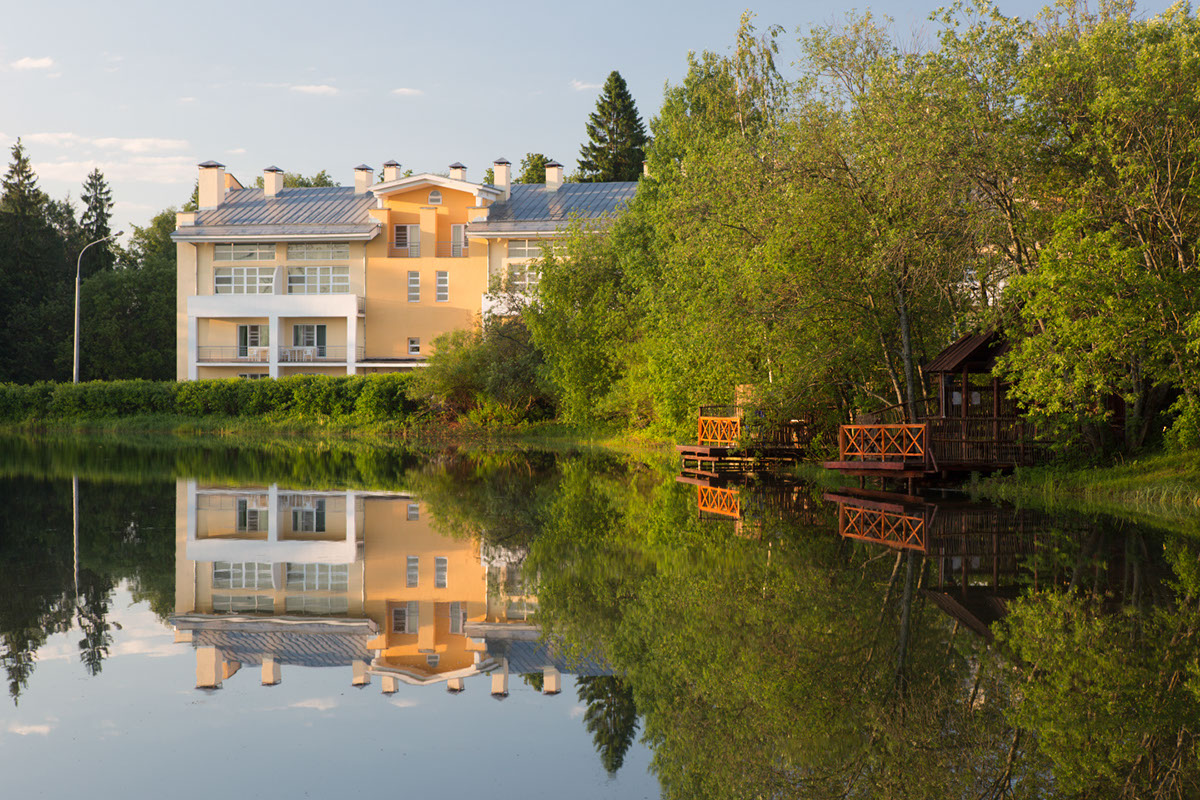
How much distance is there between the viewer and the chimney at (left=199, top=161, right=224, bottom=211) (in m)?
63.5

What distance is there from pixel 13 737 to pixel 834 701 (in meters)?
5.15

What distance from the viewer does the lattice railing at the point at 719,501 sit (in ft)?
65.0

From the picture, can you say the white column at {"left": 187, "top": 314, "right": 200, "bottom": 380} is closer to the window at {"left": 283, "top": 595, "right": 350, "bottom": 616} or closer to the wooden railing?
the wooden railing

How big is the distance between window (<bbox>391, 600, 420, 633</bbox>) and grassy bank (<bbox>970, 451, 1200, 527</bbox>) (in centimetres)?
1244

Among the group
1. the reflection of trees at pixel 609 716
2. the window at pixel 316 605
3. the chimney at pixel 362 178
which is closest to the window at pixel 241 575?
the window at pixel 316 605

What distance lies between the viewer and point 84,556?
46.4 feet

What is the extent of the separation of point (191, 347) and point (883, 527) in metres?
49.9

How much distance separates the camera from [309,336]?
6109 centimetres

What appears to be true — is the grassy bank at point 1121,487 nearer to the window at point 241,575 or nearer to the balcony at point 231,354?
the window at point 241,575

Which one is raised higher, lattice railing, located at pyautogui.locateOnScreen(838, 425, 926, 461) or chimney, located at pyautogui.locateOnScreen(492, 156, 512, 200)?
chimney, located at pyautogui.locateOnScreen(492, 156, 512, 200)

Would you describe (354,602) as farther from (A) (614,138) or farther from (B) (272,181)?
(A) (614,138)

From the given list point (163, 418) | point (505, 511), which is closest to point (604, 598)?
point (505, 511)

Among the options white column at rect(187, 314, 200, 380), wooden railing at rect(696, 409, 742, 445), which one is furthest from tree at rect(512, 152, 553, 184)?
wooden railing at rect(696, 409, 742, 445)

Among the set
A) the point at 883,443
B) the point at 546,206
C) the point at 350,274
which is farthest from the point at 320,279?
the point at 883,443
